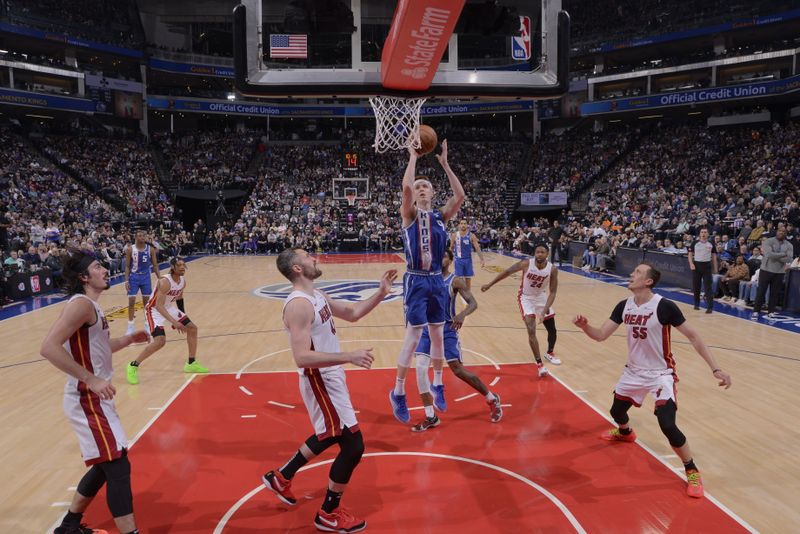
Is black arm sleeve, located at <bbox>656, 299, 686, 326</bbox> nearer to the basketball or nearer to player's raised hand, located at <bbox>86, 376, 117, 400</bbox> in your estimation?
the basketball

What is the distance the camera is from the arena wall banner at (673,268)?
575 inches

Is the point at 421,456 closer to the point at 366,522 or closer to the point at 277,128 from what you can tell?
the point at 366,522

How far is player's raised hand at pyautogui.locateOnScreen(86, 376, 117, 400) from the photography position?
3.18 metres

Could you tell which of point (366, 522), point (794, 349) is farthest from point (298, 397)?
point (794, 349)

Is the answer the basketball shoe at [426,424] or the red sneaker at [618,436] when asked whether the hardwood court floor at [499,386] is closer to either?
the red sneaker at [618,436]

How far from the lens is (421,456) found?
A: 4.79m

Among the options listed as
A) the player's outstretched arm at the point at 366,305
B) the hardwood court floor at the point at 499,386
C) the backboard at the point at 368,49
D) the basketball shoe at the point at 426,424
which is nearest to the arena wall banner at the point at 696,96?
the hardwood court floor at the point at 499,386

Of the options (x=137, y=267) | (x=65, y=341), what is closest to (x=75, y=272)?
(x=65, y=341)

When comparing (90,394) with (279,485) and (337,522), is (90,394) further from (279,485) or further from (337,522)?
(337,522)

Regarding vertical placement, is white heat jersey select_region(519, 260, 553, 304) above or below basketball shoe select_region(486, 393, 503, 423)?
above

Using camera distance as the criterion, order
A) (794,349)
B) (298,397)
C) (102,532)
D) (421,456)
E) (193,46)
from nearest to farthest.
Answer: (102,532)
(421,456)
(298,397)
(794,349)
(193,46)

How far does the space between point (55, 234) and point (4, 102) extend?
41.5ft

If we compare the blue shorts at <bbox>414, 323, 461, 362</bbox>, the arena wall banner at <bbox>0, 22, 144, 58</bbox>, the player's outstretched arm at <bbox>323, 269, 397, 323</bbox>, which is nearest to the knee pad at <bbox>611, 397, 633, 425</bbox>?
the blue shorts at <bbox>414, 323, 461, 362</bbox>

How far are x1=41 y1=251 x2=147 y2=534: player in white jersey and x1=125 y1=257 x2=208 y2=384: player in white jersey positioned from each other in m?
3.54
